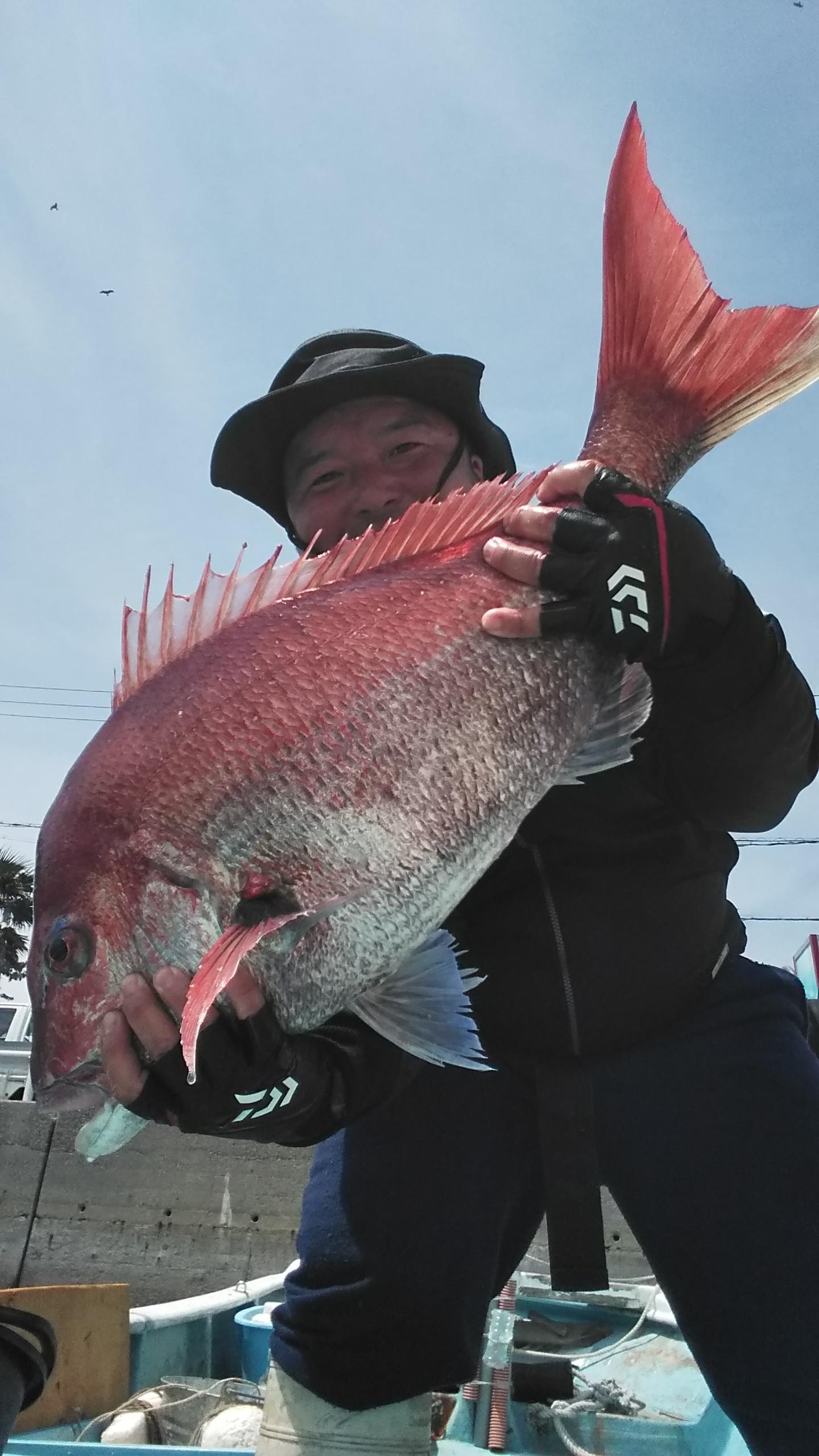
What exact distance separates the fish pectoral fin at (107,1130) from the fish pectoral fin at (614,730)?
0.93 metres

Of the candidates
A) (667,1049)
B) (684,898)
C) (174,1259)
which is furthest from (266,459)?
(174,1259)

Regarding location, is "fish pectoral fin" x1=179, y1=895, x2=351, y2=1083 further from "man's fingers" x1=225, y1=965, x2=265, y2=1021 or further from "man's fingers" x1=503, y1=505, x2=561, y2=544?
"man's fingers" x1=503, y1=505, x2=561, y2=544

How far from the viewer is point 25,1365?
1381 millimetres

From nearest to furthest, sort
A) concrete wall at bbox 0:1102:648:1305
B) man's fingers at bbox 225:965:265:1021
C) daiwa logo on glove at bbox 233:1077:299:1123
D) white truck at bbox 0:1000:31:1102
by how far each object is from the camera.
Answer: man's fingers at bbox 225:965:265:1021, daiwa logo on glove at bbox 233:1077:299:1123, concrete wall at bbox 0:1102:648:1305, white truck at bbox 0:1000:31:1102

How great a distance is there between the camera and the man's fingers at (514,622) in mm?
1556

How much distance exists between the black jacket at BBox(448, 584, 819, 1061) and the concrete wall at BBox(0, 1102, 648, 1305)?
4856 mm

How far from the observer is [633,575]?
1.58 meters

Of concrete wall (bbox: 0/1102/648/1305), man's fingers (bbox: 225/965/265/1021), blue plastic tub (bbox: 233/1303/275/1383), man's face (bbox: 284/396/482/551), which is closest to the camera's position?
man's fingers (bbox: 225/965/265/1021)

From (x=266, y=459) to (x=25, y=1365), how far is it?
2115 mm

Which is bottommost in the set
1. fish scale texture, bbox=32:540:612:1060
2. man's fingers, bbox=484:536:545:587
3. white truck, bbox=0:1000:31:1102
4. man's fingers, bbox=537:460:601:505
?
white truck, bbox=0:1000:31:1102

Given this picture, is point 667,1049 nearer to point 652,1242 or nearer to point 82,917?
point 652,1242

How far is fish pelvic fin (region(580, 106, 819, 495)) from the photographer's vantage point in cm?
167

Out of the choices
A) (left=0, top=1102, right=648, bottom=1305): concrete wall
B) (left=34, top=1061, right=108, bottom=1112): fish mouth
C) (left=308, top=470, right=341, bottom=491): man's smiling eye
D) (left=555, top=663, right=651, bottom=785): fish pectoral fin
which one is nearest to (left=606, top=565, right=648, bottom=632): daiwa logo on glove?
(left=555, top=663, right=651, bottom=785): fish pectoral fin

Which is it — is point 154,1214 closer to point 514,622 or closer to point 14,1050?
point 514,622
